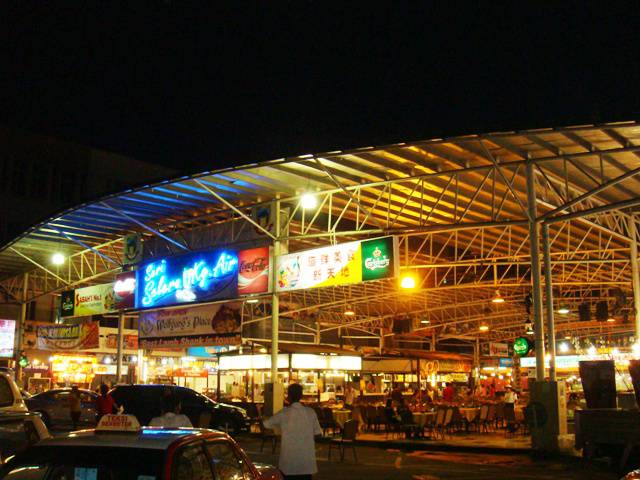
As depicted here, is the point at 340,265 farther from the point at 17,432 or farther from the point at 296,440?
the point at 17,432

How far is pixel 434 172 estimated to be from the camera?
721 inches

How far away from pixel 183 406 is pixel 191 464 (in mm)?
18803

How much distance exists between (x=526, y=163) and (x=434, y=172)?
234 cm

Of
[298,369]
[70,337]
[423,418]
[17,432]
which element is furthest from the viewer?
[298,369]

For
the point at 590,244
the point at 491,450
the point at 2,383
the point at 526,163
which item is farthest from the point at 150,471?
the point at 590,244

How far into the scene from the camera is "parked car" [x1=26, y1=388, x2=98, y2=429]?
86.5 feet

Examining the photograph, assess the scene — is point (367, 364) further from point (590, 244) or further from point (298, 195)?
Answer: point (298, 195)

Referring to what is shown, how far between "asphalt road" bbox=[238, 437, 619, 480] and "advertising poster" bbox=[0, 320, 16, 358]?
1985 centimetres

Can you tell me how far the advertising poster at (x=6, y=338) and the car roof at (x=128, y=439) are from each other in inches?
1256

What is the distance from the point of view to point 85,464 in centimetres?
476

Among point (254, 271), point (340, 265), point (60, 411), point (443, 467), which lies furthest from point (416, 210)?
point (60, 411)

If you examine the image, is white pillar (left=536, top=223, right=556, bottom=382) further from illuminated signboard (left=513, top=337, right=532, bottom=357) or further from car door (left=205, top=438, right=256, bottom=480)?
car door (left=205, top=438, right=256, bottom=480)

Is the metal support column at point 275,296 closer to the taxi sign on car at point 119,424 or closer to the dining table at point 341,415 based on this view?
the dining table at point 341,415

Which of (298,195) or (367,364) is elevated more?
(298,195)
